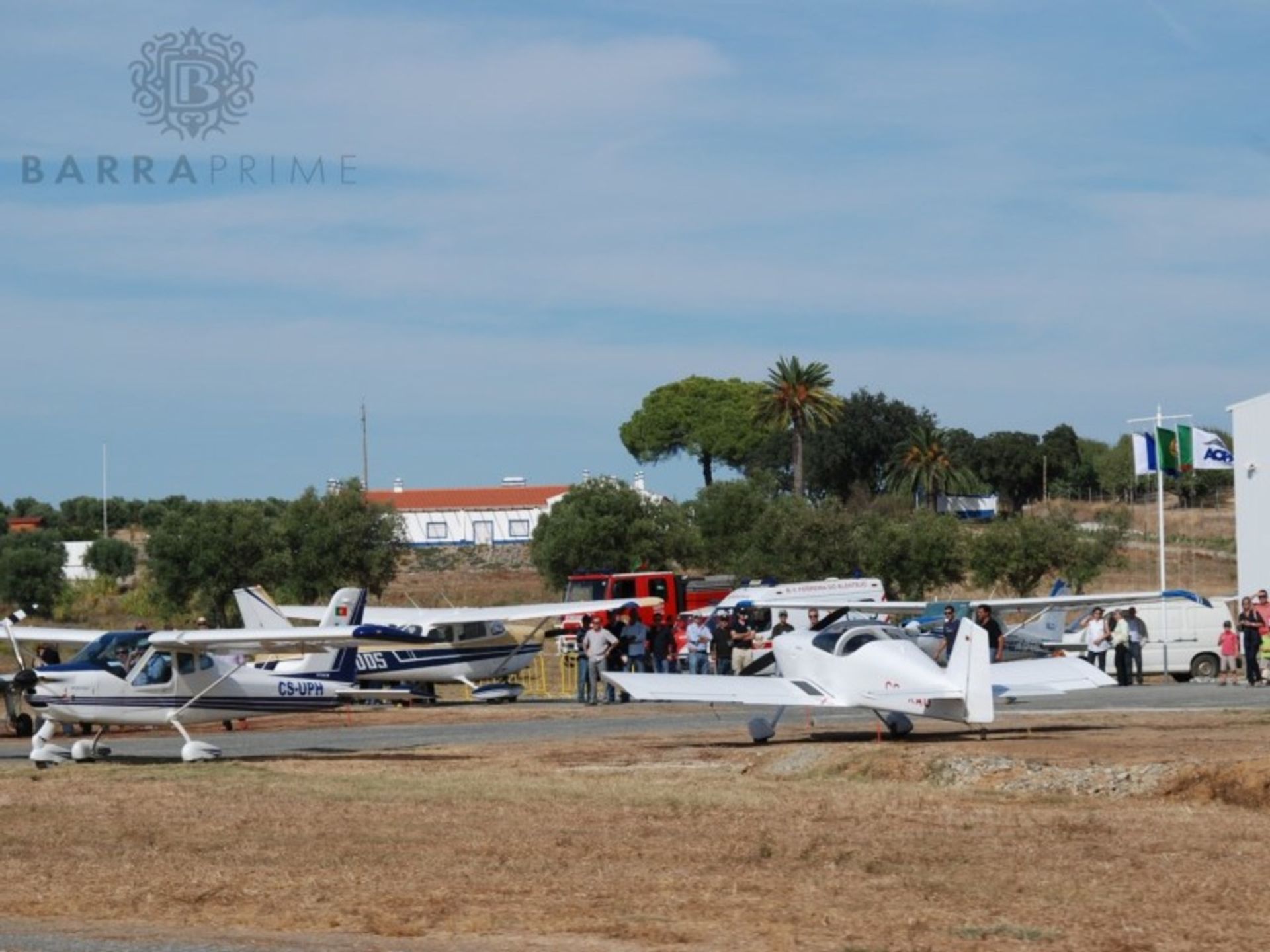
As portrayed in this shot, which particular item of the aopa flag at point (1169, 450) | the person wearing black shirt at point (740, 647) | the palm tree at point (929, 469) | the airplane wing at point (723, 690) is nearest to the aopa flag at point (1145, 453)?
the aopa flag at point (1169, 450)

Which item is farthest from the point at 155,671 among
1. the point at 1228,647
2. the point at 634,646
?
the point at 1228,647

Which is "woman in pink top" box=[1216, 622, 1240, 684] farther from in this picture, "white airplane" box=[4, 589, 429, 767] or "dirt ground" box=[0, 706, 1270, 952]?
"white airplane" box=[4, 589, 429, 767]

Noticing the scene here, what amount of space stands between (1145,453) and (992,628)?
2205 centimetres

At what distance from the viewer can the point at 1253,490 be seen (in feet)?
157

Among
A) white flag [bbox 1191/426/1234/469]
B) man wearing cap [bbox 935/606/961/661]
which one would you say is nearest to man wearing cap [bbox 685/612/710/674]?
man wearing cap [bbox 935/606/961/661]

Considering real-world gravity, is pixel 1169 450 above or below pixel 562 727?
above

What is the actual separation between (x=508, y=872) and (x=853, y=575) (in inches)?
2456

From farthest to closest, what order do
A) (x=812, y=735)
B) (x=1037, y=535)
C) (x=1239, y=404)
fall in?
(x=1037, y=535) → (x=1239, y=404) → (x=812, y=735)

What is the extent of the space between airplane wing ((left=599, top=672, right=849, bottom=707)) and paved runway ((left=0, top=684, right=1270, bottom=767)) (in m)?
1.87

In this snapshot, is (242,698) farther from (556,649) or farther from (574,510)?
(574,510)

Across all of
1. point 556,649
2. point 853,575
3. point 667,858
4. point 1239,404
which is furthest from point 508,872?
point 853,575

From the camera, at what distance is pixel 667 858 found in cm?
1318

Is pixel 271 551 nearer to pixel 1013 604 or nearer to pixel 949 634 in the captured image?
pixel 1013 604

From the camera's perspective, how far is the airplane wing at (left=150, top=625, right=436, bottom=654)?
22.5 meters
